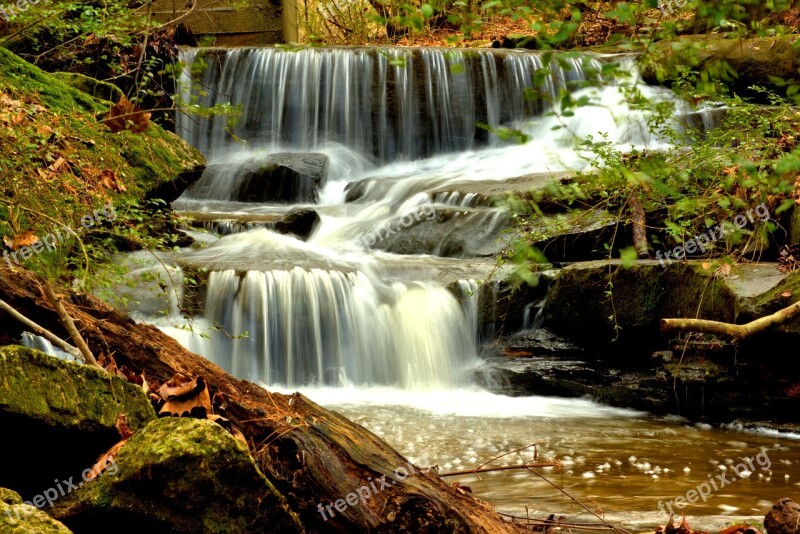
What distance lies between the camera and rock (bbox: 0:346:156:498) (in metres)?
2.64

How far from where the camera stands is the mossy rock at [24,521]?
6.80 ft

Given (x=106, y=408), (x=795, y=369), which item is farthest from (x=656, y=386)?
(x=106, y=408)

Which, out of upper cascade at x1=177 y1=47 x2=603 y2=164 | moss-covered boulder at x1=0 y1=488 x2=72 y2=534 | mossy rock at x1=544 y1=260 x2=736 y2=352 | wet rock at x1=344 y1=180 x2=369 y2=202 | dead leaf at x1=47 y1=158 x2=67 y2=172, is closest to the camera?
moss-covered boulder at x1=0 y1=488 x2=72 y2=534

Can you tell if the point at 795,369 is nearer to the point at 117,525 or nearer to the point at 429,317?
the point at 429,317

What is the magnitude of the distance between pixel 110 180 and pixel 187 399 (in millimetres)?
3693

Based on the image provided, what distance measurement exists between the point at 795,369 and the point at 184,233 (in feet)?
22.3

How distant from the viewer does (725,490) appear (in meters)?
5.04

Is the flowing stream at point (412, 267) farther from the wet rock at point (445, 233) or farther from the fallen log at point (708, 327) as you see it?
the fallen log at point (708, 327)

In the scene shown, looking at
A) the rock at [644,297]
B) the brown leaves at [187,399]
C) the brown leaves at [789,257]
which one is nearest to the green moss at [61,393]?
the brown leaves at [187,399]

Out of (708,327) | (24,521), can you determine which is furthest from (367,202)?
(24,521)

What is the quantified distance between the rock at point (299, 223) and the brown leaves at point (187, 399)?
766cm

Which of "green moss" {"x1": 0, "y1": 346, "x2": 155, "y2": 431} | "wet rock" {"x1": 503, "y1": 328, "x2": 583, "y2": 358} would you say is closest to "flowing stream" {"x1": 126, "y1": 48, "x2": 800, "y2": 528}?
"wet rock" {"x1": 503, "y1": 328, "x2": 583, "y2": 358}

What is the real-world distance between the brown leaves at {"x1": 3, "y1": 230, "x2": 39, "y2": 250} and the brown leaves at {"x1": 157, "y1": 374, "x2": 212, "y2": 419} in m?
2.14

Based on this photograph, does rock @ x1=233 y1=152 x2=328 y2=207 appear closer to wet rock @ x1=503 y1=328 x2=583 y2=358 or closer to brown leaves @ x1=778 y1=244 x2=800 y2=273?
wet rock @ x1=503 y1=328 x2=583 y2=358
